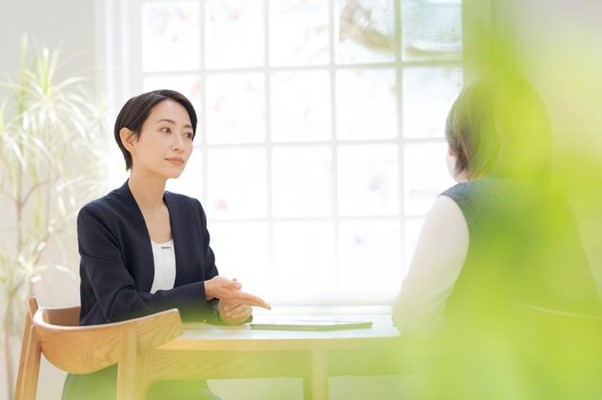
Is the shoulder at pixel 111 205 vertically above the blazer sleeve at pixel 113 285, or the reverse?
the shoulder at pixel 111 205

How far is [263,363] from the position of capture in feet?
6.52

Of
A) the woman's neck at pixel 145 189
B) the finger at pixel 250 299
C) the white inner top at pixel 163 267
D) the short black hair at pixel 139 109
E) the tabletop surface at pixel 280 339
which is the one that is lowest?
the tabletop surface at pixel 280 339

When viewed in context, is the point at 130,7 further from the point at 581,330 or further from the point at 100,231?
the point at 581,330

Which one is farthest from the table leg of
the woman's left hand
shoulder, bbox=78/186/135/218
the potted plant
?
the potted plant

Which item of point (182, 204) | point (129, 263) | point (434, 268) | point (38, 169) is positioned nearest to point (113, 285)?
point (129, 263)

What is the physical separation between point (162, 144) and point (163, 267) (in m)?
0.34

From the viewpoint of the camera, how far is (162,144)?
7.52ft

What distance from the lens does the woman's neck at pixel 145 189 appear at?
2332 mm

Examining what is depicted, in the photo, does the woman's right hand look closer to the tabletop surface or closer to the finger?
the finger

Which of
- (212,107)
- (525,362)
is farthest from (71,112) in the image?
(525,362)

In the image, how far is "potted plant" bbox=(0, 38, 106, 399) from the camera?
3139 mm

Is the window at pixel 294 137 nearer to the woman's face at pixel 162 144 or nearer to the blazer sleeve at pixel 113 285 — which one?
the woman's face at pixel 162 144

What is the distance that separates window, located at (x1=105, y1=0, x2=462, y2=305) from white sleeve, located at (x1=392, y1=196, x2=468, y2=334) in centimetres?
178

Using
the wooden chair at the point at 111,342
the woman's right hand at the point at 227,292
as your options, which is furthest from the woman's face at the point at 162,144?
the wooden chair at the point at 111,342
